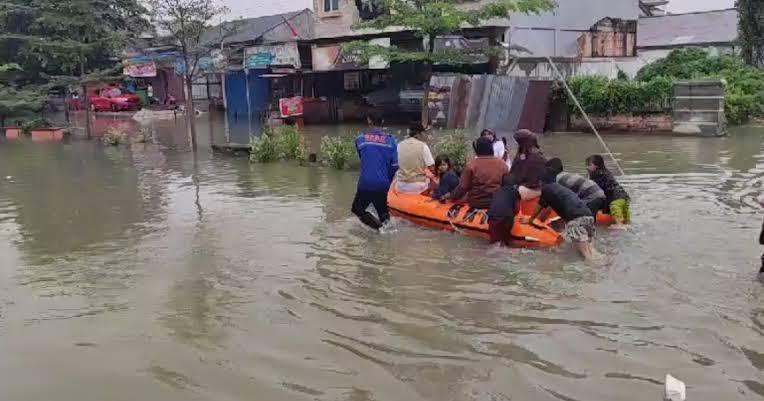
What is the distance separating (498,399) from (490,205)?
4.12 m

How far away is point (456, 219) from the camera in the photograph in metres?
8.87

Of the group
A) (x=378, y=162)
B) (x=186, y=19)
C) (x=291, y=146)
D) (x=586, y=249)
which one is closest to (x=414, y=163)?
(x=378, y=162)

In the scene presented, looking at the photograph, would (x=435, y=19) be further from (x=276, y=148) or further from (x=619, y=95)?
(x=276, y=148)

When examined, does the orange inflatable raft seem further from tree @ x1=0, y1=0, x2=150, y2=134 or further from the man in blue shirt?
tree @ x1=0, y1=0, x2=150, y2=134

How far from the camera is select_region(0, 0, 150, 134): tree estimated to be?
2412 centimetres

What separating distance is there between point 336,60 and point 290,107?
2.51 m

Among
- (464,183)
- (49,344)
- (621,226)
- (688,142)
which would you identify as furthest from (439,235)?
(688,142)

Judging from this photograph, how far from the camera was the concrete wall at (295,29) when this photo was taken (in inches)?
1232

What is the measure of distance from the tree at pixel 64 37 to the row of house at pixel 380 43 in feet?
4.67

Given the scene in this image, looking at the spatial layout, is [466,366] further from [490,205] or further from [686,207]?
[686,207]

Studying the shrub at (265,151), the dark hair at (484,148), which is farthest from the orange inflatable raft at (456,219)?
the shrub at (265,151)

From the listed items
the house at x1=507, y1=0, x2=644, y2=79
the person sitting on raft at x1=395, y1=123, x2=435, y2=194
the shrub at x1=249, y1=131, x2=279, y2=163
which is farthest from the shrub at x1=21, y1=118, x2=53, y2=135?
the person sitting on raft at x1=395, y1=123, x2=435, y2=194

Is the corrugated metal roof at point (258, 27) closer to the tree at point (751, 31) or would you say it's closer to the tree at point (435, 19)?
the tree at point (435, 19)

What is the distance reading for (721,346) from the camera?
5.25m
